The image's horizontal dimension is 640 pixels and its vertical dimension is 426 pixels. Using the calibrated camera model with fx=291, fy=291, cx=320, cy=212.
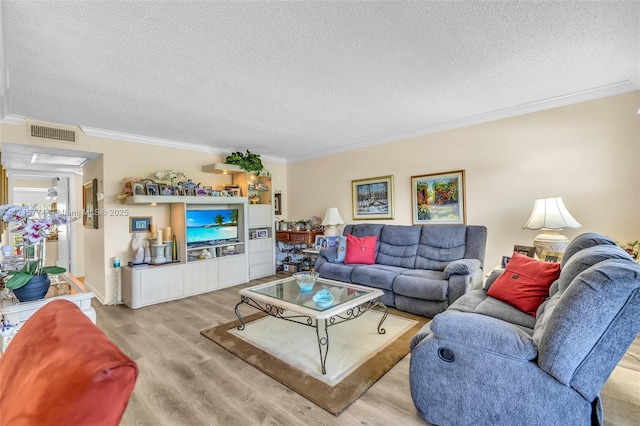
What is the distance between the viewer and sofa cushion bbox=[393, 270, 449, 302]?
3.07m

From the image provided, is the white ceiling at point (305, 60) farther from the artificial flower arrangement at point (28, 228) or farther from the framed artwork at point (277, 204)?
the framed artwork at point (277, 204)

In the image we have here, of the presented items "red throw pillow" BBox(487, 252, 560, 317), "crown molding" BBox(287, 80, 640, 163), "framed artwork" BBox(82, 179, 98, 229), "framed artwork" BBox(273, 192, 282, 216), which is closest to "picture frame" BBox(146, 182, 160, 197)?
"framed artwork" BBox(82, 179, 98, 229)

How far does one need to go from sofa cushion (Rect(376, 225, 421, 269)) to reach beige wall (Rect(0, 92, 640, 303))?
405mm

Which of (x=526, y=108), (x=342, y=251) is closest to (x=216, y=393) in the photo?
(x=342, y=251)

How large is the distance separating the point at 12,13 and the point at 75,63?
1.84ft

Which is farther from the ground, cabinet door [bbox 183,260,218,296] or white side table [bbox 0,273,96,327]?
white side table [bbox 0,273,96,327]

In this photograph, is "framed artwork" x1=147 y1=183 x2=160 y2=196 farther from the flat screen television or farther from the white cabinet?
the white cabinet

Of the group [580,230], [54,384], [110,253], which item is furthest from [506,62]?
[110,253]

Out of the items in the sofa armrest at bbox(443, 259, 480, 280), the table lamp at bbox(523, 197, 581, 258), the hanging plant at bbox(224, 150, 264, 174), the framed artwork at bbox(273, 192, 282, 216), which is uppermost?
the hanging plant at bbox(224, 150, 264, 174)

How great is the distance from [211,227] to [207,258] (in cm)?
51

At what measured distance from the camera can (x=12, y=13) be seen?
5.43ft

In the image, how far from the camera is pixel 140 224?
4.20m

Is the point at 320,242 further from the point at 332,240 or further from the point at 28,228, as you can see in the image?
the point at 28,228

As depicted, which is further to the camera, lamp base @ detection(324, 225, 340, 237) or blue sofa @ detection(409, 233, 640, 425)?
lamp base @ detection(324, 225, 340, 237)
